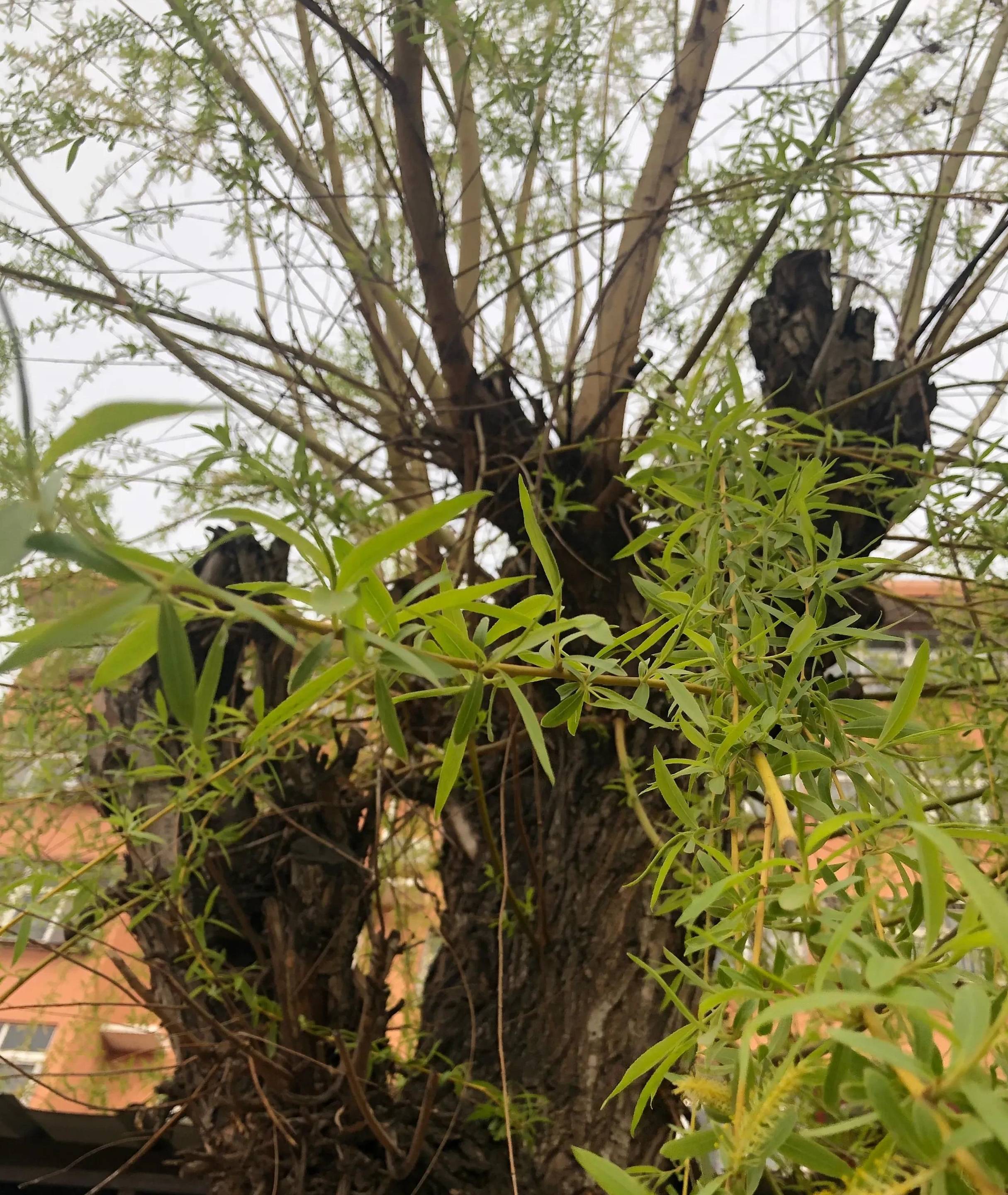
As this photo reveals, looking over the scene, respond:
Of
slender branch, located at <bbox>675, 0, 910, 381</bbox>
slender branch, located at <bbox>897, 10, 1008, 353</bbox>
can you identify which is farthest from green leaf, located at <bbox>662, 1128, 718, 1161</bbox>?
slender branch, located at <bbox>897, 10, 1008, 353</bbox>

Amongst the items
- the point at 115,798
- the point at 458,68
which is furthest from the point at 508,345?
the point at 115,798

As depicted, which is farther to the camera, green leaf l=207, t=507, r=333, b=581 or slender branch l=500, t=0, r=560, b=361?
slender branch l=500, t=0, r=560, b=361

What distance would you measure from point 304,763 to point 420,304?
65cm

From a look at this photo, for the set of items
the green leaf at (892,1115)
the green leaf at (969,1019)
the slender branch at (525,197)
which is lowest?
the green leaf at (892,1115)

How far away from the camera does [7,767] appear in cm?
92

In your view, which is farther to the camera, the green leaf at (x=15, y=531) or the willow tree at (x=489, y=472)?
the willow tree at (x=489, y=472)

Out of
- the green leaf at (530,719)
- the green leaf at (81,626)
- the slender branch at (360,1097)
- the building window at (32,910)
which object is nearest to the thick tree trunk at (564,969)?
the slender branch at (360,1097)

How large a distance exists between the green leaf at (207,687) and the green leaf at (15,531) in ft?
0.18

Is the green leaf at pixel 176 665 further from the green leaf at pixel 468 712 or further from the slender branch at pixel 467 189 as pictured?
the slender branch at pixel 467 189

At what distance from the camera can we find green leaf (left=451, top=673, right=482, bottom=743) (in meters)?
0.27

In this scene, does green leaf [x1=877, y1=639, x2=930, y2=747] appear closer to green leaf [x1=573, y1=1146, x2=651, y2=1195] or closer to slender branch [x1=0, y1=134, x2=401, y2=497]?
green leaf [x1=573, y1=1146, x2=651, y2=1195]

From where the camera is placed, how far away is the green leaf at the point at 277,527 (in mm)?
212

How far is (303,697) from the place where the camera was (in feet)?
0.79

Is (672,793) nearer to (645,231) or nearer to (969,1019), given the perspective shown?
(969,1019)
